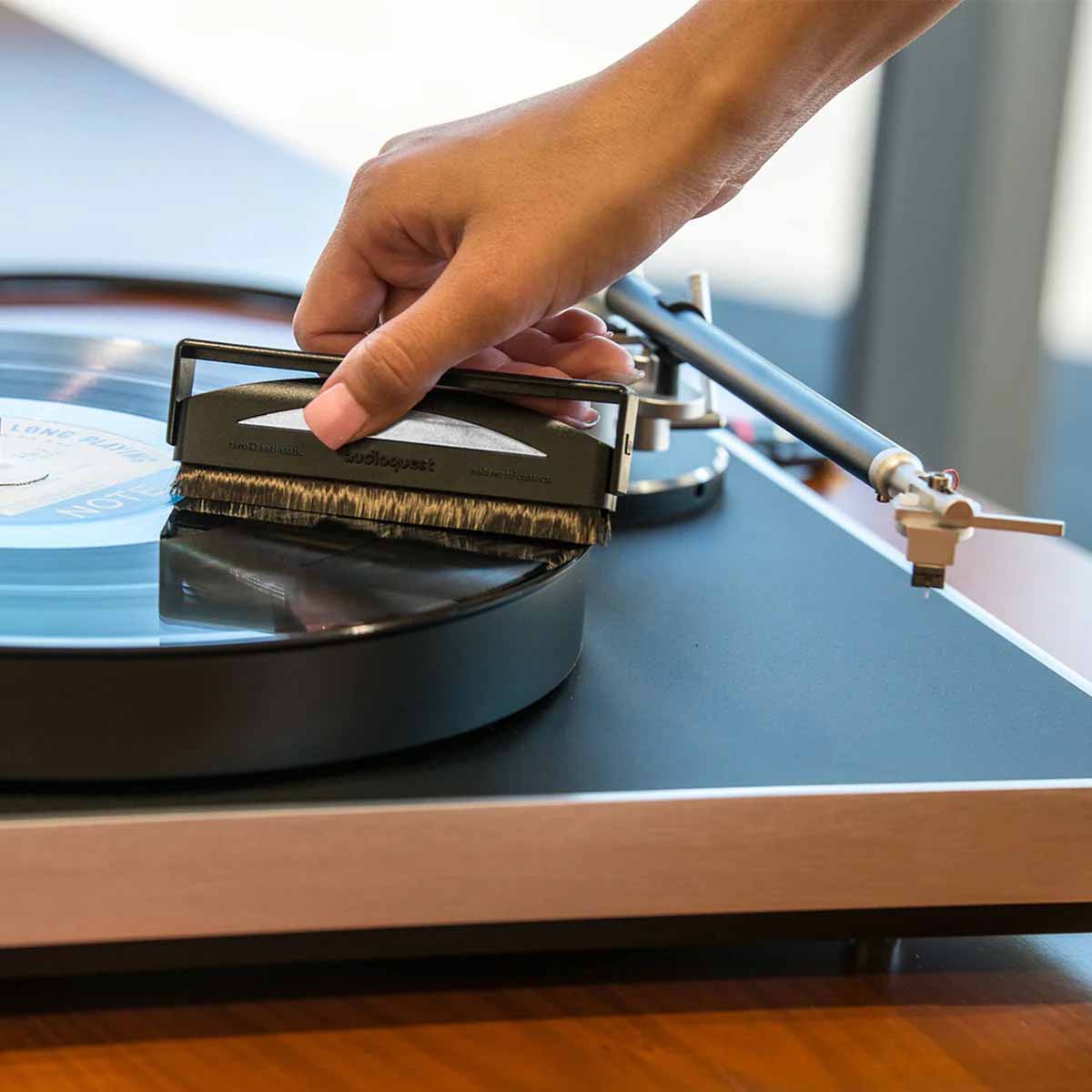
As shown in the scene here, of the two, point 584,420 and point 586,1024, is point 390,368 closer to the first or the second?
point 584,420

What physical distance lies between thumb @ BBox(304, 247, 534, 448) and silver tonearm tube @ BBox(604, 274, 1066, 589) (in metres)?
0.11

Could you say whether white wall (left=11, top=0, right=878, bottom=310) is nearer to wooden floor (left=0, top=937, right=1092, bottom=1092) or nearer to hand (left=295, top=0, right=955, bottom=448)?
hand (left=295, top=0, right=955, bottom=448)

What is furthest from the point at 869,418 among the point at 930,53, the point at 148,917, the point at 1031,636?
the point at 148,917

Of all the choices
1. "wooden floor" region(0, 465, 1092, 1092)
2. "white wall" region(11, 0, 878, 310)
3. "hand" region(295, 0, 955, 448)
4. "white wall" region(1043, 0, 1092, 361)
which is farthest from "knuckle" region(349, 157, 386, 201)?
"white wall" region(11, 0, 878, 310)

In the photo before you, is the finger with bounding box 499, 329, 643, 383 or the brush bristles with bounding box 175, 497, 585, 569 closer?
the brush bristles with bounding box 175, 497, 585, 569

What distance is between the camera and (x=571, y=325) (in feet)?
2.50

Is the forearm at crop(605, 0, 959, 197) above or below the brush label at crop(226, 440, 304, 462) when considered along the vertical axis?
above

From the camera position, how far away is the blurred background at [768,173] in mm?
2822

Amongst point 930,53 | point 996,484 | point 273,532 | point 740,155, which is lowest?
point 996,484

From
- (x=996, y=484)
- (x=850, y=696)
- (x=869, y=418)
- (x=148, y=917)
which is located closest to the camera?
(x=148, y=917)

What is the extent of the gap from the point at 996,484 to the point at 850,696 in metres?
2.41

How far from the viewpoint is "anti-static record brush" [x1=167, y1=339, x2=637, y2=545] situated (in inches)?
23.1

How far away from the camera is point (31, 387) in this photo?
2.57 feet

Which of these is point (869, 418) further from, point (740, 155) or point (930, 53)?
point (740, 155)
